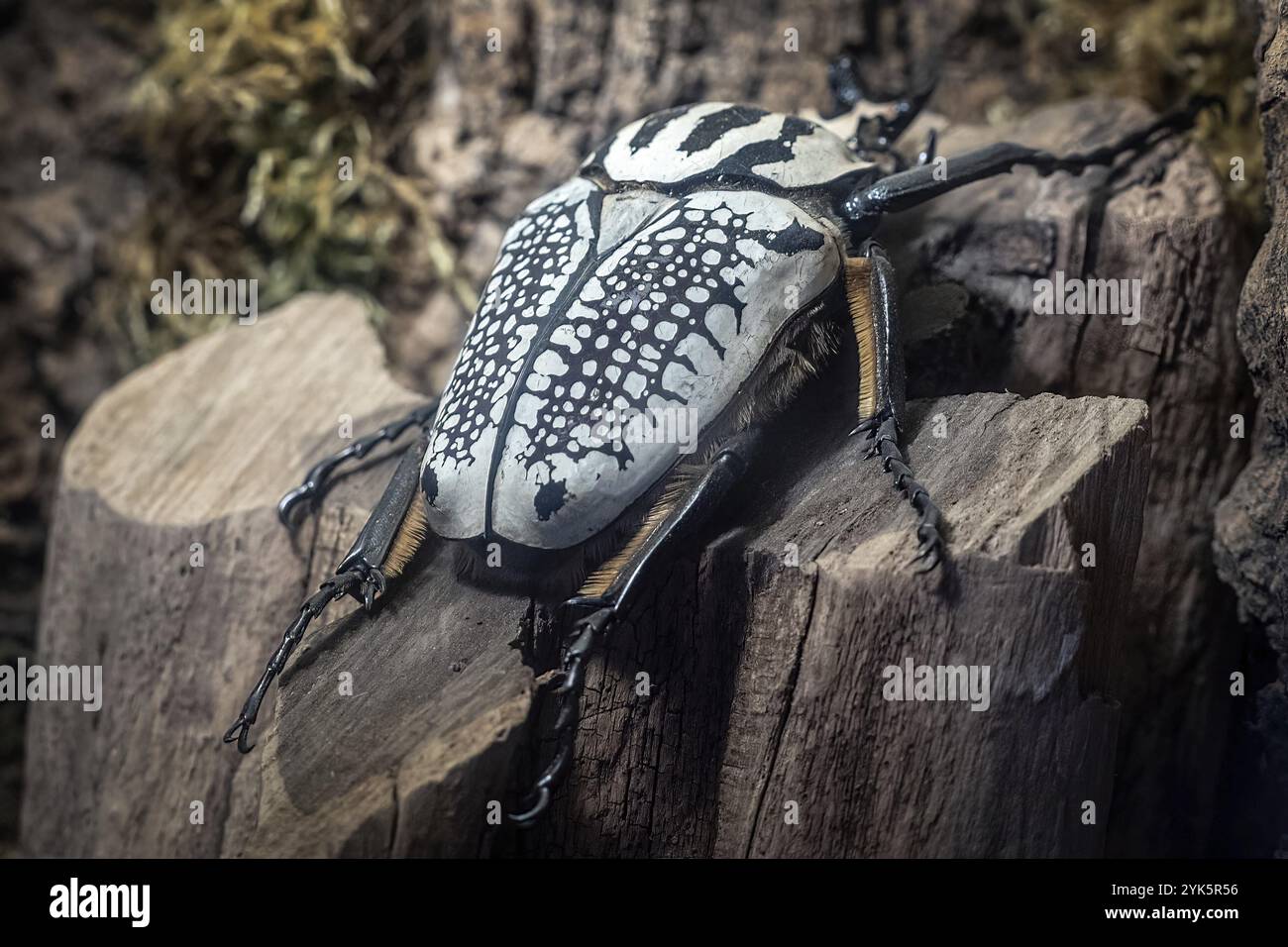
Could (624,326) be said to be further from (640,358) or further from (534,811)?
(534,811)

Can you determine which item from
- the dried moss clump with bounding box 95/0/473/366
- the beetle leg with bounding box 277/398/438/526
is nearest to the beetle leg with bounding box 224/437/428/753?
the beetle leg with bounding box 277/398/438/526

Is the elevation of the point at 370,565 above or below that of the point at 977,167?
below

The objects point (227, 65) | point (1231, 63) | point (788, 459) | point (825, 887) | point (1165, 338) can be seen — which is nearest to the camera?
point (825, 887)

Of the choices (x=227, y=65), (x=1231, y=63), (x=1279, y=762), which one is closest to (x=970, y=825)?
(x=1279, y=762)

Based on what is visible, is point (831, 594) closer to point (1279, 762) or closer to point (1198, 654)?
point (1279, 762)

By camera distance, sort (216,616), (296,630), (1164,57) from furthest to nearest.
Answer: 1. (1164,57)
2. (216,616)
3. (296,630)

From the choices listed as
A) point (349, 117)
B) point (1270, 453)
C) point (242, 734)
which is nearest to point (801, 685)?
point (242, 734)

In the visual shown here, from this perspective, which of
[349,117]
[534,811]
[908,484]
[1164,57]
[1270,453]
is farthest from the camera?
[349,117]

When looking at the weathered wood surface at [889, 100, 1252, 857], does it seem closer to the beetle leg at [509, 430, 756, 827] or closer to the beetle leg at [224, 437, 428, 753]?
the beetle leg at [509, 430, 756, 827]

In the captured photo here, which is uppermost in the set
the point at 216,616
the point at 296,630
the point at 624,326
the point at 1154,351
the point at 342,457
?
the point at 624,326
